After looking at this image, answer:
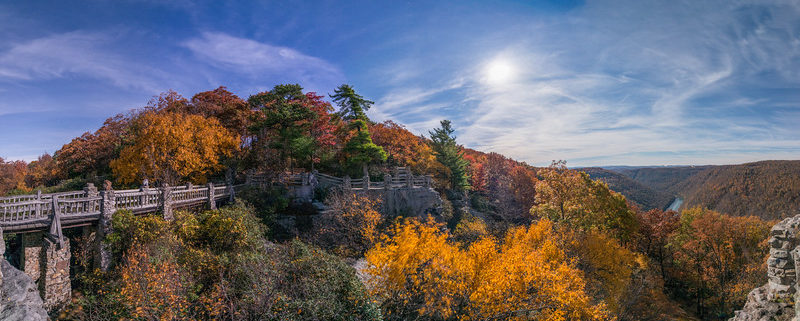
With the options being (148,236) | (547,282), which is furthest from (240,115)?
(547,282)

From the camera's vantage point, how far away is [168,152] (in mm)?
20312

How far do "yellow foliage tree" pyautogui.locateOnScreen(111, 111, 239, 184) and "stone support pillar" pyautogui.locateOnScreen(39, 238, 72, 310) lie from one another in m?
7.92

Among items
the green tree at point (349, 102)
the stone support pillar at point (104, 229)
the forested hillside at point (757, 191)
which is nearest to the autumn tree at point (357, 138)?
the green tree at point (349, 102)

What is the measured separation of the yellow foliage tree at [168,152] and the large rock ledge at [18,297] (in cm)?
957

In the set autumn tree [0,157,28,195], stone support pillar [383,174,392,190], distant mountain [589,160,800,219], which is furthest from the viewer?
distant mountain [589,160,800,219]

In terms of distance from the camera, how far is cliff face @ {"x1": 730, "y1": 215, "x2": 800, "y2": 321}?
11.3 metres

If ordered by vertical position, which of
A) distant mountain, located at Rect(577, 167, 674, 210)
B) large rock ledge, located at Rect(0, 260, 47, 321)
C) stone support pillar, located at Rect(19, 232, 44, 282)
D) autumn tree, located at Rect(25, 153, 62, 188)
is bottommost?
distant mountain, located at Rect(577, 167, 674, 210)

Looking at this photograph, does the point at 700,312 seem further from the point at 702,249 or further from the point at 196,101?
the point at 196,101

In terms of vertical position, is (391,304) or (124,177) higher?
(124,177)

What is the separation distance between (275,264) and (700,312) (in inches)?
1424

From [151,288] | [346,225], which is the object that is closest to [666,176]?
[346,225]

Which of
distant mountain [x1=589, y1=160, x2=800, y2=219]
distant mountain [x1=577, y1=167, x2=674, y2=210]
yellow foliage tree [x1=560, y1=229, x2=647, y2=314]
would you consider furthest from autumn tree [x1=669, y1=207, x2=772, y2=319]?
distant mountain [x1=577, y1=167, x2=674, y2=210]

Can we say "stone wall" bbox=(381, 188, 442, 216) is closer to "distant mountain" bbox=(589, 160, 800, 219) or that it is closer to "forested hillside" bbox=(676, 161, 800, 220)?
"distant mountain" bbox=(589, 160, 800, 219)

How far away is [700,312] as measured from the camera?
2736cm
